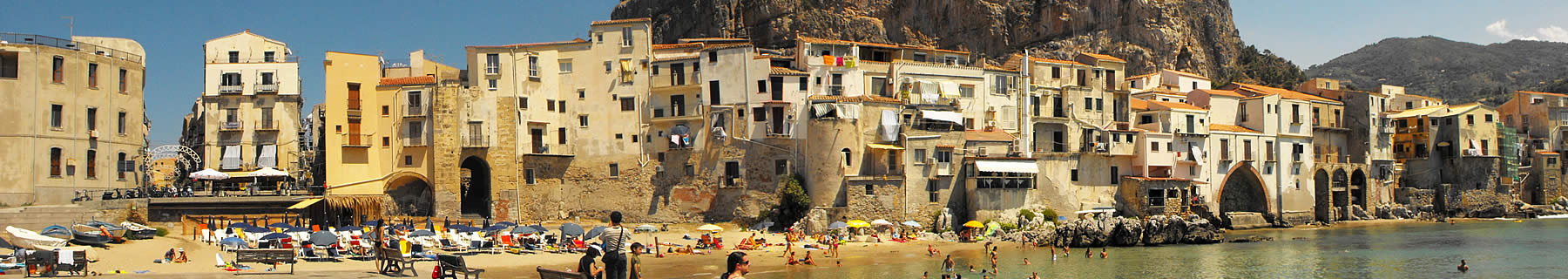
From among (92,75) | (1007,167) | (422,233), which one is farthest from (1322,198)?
(92,75)

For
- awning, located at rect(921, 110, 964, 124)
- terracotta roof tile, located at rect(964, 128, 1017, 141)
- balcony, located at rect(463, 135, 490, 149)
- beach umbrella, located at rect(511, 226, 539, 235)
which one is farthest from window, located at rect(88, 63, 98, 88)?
terracotta roof tile, located at rect(964, 128, 1017, 141)

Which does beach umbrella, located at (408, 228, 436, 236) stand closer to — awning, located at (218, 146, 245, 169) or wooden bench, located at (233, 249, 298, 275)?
wooden bench, located at (233, 249, 298, 275)

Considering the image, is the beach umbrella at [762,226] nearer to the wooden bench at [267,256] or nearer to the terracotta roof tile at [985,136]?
the terracotta roof tile at [985,136]

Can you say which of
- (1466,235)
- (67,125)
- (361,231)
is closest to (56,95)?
(67,125)

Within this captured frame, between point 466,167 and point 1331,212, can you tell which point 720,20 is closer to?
point 466,167

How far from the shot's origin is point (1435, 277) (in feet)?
140

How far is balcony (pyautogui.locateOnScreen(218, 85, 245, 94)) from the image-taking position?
56.3m

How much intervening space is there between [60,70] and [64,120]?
189cm

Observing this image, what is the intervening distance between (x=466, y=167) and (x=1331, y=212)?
48.3 metres

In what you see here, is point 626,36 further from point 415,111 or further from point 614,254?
point 614,254

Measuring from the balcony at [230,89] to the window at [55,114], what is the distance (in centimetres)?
884

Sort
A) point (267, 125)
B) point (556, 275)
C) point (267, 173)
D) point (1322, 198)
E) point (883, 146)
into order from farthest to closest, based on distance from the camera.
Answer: point (1322, 198), point (267, 125), point (883, 146), point (267, 173), point (556, 275)

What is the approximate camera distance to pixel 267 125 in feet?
186

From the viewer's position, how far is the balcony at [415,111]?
55.6 meters
